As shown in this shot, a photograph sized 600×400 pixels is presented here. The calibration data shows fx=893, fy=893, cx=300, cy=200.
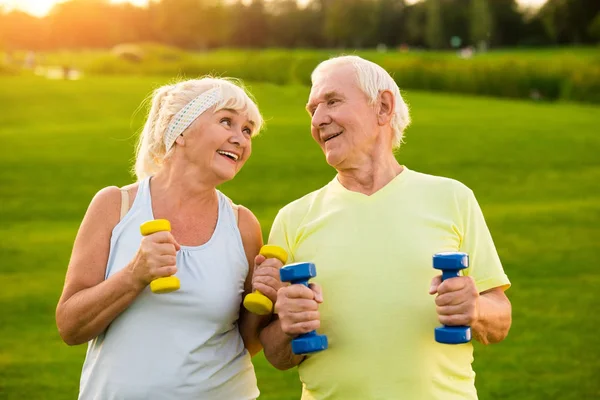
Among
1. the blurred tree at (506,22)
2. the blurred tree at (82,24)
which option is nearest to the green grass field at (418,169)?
the blurred tree at (506,22)

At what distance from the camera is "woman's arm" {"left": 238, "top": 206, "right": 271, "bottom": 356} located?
339cm

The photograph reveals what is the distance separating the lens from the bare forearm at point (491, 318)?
9.99 ft

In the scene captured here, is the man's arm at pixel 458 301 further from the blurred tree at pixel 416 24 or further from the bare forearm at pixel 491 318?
the blurred tree at pixel 416 24

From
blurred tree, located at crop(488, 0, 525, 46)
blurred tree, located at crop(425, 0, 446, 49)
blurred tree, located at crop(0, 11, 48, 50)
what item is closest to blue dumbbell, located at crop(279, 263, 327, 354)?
blurred tree, located at crop(0, 11, 48, 50)

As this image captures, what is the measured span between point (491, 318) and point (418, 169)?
48.8 feet

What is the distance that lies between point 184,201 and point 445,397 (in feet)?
3.89

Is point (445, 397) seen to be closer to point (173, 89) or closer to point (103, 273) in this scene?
point (103, 273)

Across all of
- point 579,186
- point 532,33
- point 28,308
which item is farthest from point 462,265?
point 532,33

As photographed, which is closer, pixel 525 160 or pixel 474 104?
pixel 525 160

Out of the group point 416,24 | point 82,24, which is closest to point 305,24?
point 416,24

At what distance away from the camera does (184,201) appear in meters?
3.35

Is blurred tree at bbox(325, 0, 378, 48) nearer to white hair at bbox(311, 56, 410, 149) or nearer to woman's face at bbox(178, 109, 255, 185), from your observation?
white hair at bbox(311, 56, 410, 149)

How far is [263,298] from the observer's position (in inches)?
121

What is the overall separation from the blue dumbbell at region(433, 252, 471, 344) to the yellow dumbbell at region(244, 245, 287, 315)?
581 millimetres
